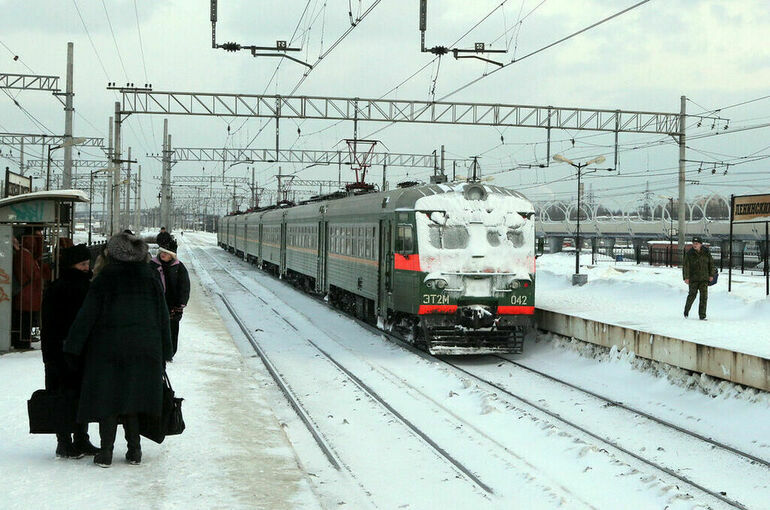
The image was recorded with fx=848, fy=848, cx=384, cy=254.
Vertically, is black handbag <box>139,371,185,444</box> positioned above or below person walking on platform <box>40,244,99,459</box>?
below

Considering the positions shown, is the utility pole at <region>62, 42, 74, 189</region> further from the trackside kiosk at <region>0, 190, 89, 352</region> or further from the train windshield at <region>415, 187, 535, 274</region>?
the train windshield at <region>415, 187, 535, 274</region>

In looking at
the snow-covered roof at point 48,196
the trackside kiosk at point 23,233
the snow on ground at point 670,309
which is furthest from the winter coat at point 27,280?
the snow on ground at point 670,309

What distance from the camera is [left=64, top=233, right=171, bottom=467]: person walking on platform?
19.7 ft

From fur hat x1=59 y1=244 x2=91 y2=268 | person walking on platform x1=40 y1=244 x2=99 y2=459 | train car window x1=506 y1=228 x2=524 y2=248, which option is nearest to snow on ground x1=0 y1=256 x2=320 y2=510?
person walking on platform x1=40 y1=244 x2=99 y2=459

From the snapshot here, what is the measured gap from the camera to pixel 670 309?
19031mm

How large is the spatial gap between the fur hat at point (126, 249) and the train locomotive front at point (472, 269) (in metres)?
8.48

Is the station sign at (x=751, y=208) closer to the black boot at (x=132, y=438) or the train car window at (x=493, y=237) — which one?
the train car window at (x=493, y=237)

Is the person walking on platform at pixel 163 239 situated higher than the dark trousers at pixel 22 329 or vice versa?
the person walking on platform at pixel 163 239

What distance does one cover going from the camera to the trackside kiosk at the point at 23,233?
40.7 feet

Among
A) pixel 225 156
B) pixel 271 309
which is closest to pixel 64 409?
pixel 271 309

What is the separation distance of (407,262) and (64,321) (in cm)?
901

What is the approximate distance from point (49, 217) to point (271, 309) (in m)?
10.2

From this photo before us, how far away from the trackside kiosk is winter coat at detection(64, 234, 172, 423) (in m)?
6.56

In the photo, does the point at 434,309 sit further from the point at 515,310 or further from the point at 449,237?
the point at 515,310
